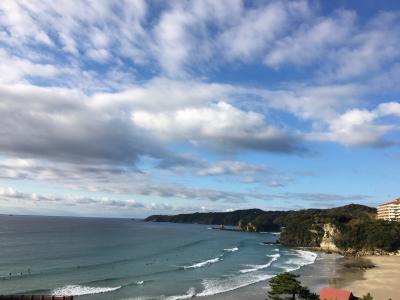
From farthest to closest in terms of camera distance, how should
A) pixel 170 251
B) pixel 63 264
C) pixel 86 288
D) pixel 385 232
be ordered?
1. pixel 385 232
2. pixel 170 251
3. pixel 63 264
4. pixel 86 288

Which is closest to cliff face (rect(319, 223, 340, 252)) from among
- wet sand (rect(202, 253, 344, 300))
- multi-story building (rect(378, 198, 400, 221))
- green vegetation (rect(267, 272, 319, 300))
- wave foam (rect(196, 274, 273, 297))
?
wet sand (rect(202, 253, 344, 300))

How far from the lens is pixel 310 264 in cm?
9200

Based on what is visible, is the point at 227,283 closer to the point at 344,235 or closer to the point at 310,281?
the point at 310,281

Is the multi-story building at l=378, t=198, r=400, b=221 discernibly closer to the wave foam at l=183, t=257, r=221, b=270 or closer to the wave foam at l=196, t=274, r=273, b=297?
the wave foam at l=183, t=257, r=221, b=270

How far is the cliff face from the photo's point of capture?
12888cm

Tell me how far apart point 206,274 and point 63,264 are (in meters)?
25.7

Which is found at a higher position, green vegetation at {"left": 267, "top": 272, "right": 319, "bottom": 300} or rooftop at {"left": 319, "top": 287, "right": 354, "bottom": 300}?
green vegetation at {"left": 267, "top": 272, "right": 319, "bottom": 300}

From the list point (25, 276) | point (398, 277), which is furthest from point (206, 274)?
point (398, 277)

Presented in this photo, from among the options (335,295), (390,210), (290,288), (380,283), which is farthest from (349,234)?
(290,288)

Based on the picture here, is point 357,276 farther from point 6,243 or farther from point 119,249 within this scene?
point 6,243

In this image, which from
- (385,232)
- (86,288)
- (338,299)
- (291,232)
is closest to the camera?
(338,299)

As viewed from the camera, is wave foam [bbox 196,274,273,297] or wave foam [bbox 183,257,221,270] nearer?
wave foam [bbox 196,274,273,297]

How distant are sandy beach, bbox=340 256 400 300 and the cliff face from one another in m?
33.8

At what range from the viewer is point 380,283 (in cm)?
6888
